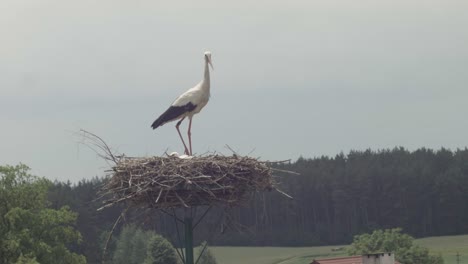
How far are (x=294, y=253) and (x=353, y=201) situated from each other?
98.2ft

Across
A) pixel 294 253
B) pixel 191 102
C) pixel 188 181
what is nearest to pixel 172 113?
pixel 191 102

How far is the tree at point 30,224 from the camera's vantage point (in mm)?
38906

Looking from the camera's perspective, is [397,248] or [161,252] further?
[161,252]

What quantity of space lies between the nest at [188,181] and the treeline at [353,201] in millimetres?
80215

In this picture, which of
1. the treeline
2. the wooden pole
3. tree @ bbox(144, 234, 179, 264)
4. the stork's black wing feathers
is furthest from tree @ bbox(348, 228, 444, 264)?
the wooden pole

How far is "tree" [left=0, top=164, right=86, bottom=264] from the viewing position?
3891 centimetres

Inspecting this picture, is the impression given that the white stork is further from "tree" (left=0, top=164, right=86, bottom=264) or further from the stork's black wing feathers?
"tree" (left=0, top=164, right=86, bottom=264)

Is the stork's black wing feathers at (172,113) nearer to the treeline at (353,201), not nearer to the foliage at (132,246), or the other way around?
the foliage at (132,246)

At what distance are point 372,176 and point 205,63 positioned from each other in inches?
4037

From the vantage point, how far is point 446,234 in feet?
362

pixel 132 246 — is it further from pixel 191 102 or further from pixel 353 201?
pixel 191 102

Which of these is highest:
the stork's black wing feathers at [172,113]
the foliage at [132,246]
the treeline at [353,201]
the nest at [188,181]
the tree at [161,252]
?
the treeline at [353,201]

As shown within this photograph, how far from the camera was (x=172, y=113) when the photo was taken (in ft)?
73.1

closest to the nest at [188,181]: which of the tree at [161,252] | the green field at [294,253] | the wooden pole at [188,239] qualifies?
the wooden pole at [188,239]
